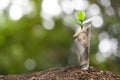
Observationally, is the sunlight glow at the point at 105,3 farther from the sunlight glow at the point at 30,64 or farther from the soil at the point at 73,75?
the soil at the point at 73,75

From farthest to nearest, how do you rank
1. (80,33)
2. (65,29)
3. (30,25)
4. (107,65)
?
(65,29)
(107,65)
(30,25)
(80,33)

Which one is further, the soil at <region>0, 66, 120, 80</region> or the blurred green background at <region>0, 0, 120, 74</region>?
the blurred green background at <region>0, 0, 120, 74</region>

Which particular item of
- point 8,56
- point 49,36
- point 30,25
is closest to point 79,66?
point 8,56

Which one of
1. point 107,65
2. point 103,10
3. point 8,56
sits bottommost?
point 107,65

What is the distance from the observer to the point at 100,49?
8594 mm

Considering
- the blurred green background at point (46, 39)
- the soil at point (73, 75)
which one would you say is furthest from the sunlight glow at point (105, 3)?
the soil at point (73, 75)

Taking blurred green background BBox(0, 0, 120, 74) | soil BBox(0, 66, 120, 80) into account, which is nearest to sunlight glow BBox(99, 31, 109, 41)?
blurred green background BBox(0, 0, 120, 74)

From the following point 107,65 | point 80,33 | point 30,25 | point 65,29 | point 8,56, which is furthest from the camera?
point 65,29

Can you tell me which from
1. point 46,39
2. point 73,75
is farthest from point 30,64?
point 73,75

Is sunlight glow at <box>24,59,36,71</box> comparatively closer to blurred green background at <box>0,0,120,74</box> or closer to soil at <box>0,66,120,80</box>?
blurred green background at <box>0,0,120,74</box>

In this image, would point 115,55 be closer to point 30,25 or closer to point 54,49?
point 54,49

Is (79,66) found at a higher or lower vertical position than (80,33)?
lower

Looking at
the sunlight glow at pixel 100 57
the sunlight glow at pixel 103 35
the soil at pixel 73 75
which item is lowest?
the sunlight glow at pixel 100 57

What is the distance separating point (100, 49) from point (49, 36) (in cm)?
151
